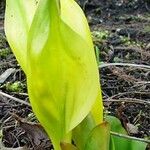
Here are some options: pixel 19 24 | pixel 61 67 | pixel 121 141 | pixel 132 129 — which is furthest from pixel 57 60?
Answer: pixel 132 129

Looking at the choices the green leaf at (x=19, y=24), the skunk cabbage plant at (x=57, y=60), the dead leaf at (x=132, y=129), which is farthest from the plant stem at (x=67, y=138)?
the dead leaf at (x=132, y=129)

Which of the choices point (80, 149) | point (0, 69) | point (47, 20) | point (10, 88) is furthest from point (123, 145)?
point (0, 69)

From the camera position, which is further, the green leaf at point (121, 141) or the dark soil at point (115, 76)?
the dark soil at point (115, 76)

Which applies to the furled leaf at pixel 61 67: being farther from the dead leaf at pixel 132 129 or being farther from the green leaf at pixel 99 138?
the dead leaf at pixel 132 129

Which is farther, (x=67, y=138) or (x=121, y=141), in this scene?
(x=121, y=141)

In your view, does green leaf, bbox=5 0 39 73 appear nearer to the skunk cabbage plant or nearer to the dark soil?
the skunk cabbage plant

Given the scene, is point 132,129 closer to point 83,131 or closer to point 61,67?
point 83,131
